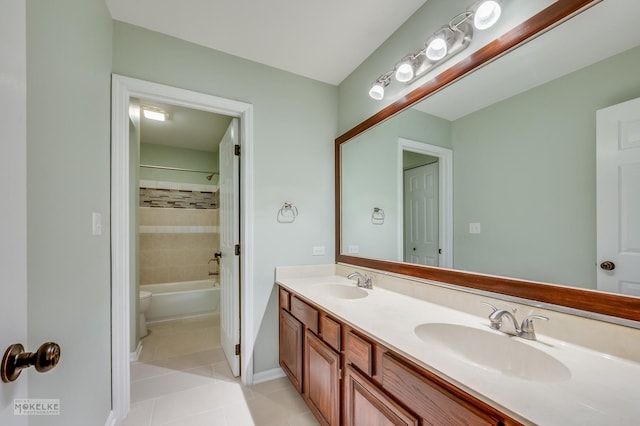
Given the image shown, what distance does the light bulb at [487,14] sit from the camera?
3.79 feet

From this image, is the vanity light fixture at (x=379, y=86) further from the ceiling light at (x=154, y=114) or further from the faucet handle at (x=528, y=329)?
the ceiling light at (x=154, y=114)

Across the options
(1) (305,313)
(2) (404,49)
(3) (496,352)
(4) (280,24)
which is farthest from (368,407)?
(4) (280,24)

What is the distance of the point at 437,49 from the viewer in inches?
55.1

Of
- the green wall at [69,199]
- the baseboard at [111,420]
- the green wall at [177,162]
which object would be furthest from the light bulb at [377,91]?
the green wall at [177,162]

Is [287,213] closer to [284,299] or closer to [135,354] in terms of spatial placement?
[284,299]

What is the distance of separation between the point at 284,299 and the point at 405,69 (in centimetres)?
174

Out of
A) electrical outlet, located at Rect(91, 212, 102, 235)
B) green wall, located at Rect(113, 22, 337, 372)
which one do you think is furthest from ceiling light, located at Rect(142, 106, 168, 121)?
electrical outlet, located at Rect(91, 212, 102, 235)

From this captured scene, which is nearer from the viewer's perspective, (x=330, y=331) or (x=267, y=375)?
(x=330, y=331)

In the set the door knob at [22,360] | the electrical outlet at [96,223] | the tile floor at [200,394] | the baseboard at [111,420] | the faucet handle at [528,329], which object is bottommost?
the tile floor at [200,394]

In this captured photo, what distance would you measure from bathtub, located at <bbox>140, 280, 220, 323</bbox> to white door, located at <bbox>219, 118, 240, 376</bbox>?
1230 mm

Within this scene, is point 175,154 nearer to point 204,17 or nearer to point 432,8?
point 204,17

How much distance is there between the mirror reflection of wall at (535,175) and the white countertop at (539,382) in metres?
0.25

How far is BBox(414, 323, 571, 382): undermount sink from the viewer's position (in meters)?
0.86

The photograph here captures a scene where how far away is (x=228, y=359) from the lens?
7.75 feet
